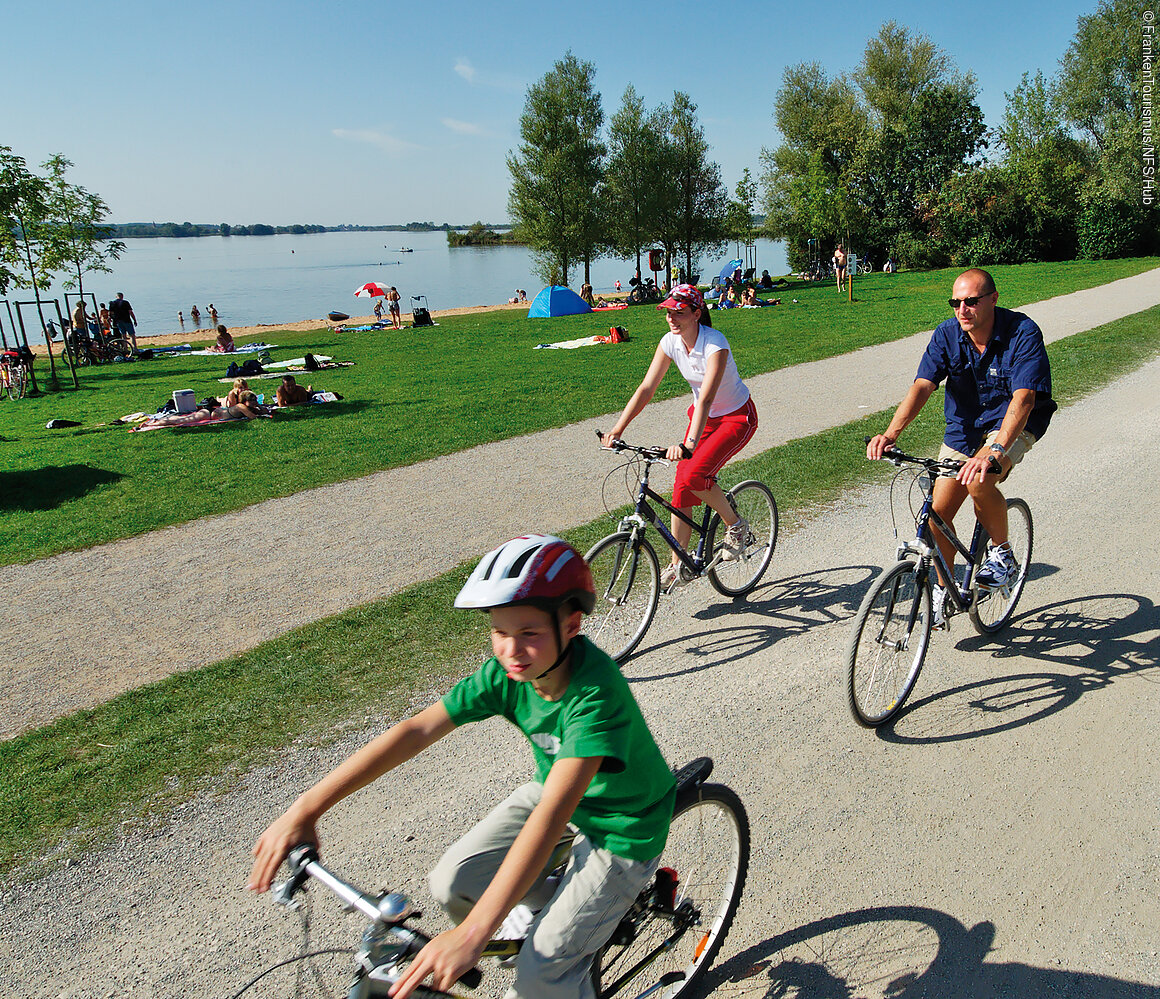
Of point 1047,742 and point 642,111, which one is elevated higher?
point 642,111

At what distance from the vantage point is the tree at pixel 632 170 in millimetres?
50000

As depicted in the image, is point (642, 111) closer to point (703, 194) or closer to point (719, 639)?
point (703, 194)

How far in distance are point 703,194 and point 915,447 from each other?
48.6 meters

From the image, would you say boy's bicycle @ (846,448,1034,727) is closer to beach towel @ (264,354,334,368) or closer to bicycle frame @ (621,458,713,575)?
bicycle frame @ (621,458,713,575)

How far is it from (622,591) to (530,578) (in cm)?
325

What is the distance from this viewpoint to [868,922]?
300cm

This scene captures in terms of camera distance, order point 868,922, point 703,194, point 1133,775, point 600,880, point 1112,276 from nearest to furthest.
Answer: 1. point 600,880
2. point 868,922
3. point 1133,775
4. point 1112,276
5. point 703,194

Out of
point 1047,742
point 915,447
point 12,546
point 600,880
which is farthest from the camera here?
point 915,447

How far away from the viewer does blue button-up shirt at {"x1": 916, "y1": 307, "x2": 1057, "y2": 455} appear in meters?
4.43

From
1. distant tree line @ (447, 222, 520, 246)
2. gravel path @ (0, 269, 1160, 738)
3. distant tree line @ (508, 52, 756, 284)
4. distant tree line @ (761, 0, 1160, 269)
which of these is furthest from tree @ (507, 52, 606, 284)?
distant tree line @ (447, 222, 520, 246)

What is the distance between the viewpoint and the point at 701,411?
5.39 metres

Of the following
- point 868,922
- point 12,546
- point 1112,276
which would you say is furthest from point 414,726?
point 1112,276

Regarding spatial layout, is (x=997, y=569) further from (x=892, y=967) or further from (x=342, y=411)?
(x=342, y=411)

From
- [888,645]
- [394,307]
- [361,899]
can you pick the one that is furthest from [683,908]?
[394,307]
